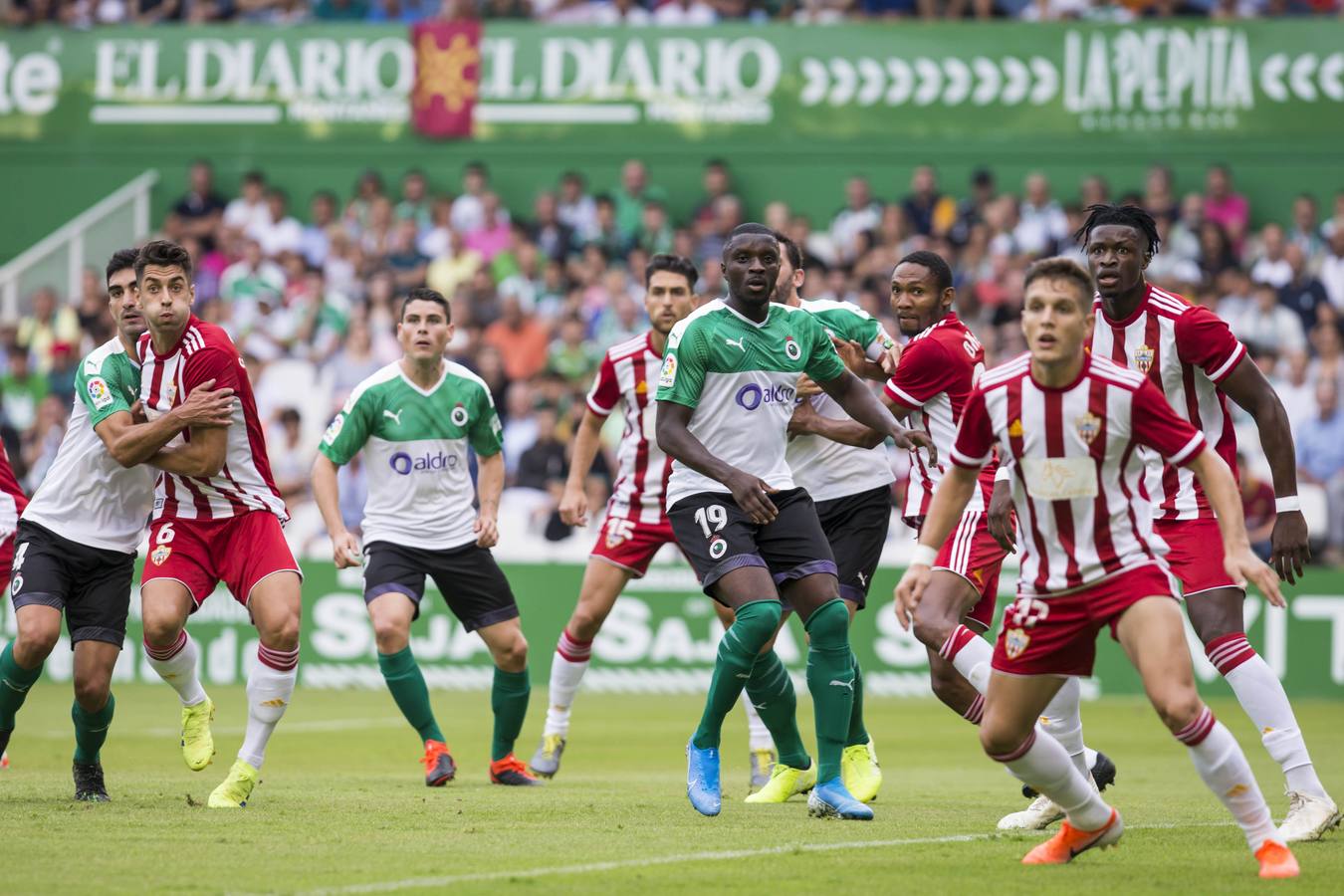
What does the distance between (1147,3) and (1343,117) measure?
289 cm

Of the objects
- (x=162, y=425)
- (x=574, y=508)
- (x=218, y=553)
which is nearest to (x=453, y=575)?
(x=574, y=508)

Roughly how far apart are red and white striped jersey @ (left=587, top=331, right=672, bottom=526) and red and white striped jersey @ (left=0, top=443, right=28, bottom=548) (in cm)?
349

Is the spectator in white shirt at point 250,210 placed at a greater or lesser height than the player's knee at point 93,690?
greater

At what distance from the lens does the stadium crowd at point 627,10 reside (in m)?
24.1

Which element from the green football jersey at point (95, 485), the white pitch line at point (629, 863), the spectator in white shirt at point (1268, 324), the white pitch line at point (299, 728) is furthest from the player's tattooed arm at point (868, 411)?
the spectator in white shirt at point (1268, 324)

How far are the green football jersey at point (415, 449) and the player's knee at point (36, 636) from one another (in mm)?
2179

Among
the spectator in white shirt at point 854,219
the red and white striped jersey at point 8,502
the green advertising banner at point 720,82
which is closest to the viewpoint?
the red and white striped jersey at point 8,502

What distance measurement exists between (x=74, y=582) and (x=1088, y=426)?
5.26m

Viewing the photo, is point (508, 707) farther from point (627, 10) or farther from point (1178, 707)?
point (627, 10)

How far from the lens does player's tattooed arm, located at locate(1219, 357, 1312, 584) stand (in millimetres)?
8336

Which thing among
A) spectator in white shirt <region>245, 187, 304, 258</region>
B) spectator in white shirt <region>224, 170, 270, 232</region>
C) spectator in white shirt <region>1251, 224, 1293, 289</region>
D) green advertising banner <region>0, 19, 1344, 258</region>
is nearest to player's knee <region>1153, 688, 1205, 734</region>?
spectator in white shirt <region>1251, 224, 1293, 289</region>

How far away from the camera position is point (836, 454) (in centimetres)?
1049

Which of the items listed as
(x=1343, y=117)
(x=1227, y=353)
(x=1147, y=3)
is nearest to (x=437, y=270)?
(x=1147, y=3)

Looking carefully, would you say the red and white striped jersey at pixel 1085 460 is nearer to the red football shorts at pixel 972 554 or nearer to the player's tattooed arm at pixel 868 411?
the player's tattooed arm at pixel 868 411
